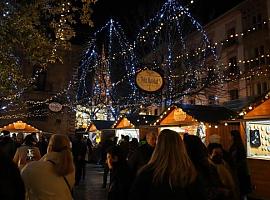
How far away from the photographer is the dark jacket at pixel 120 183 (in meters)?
4.84

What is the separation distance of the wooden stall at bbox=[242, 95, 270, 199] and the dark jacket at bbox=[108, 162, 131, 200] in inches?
237

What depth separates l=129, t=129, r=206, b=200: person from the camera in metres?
2.63

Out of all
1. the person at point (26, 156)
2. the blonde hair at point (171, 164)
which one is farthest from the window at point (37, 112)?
the blonde hair at point (171, 164)

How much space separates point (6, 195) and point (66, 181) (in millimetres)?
1291

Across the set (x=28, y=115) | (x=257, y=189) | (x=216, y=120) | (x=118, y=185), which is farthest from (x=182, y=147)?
(x=28, y=115)

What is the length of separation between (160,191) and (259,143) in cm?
859

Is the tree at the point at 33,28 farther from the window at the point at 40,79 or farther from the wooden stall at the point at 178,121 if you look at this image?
the window at the point at 40,79

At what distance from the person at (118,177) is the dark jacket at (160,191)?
7.29 ft

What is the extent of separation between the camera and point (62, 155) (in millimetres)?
3408

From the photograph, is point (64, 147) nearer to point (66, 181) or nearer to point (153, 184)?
point (66, 181)

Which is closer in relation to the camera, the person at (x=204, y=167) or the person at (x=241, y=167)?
the person at (x=204, y=167)

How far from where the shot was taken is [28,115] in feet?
122

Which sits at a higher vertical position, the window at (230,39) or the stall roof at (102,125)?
the window at (230,39)

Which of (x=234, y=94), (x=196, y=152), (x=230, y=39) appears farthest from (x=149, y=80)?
(x=230, y=39)
